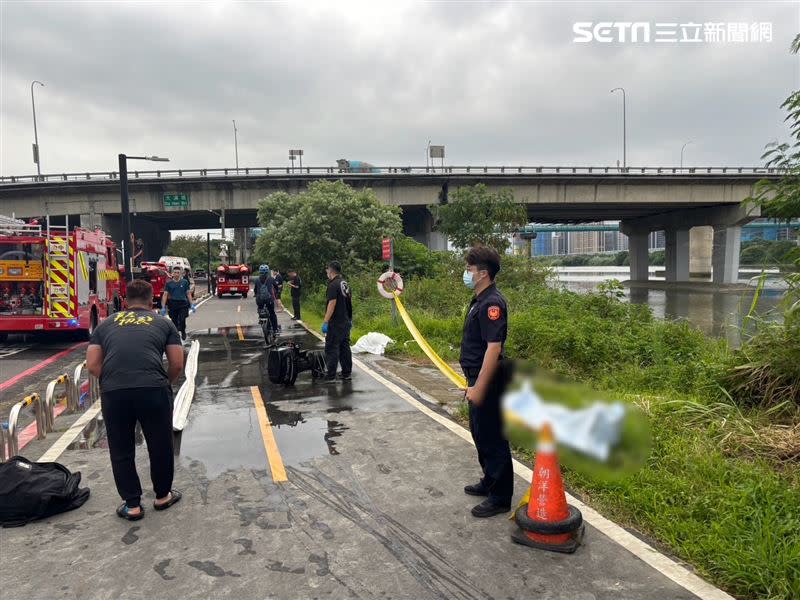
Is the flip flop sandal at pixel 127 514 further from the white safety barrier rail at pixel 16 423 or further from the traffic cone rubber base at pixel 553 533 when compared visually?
the traffic cone rubber base at pixel 553 533

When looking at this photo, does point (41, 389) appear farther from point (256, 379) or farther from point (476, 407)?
point (476, 407)

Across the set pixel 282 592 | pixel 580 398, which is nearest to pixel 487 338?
pixel 580 398

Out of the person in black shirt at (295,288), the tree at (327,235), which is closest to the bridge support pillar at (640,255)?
the tree at (327,235)

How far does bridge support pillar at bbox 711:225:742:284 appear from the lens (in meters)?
45.8

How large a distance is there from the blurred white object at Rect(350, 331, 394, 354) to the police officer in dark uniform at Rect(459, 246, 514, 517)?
762 cm

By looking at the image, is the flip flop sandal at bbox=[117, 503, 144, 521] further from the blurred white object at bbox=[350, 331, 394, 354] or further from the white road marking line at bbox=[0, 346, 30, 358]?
the white road marking line at bbox=[0, 346, 30, 358]

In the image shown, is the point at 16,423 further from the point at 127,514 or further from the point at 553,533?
the point at 553,533

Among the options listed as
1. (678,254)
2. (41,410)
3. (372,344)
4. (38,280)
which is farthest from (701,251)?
(41,410)

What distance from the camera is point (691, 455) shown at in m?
4.64

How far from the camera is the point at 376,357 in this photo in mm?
11539

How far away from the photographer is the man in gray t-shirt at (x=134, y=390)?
410 cm

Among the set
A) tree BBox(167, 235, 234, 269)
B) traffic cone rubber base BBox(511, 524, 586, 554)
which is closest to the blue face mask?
traffic cone rubber base BBox(511, 524, 586, 554)

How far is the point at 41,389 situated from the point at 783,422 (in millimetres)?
9741

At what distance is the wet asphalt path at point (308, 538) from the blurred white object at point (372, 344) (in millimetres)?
5655
